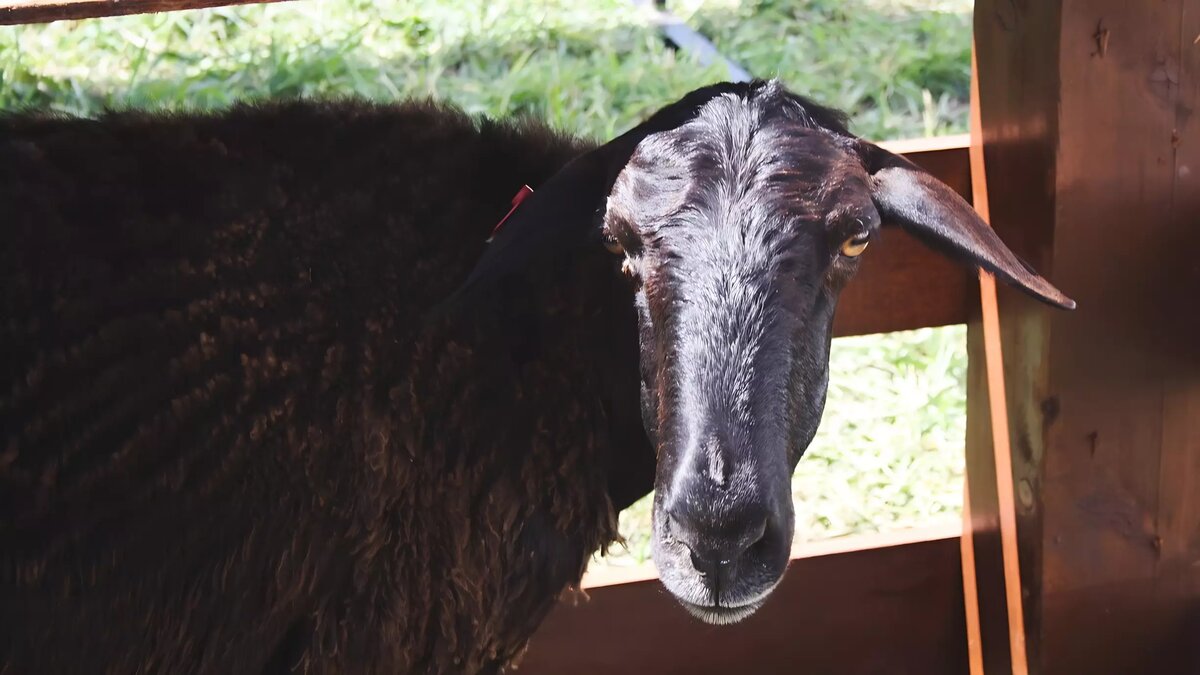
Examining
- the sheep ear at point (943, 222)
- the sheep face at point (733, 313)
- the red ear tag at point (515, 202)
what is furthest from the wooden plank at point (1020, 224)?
the red ear tag at point (515, 202)

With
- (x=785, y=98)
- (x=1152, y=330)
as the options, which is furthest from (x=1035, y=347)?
(x=785, y=98)

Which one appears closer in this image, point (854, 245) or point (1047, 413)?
point (854, 245)

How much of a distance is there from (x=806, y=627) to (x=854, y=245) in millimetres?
1504

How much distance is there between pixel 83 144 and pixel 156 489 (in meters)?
0.78

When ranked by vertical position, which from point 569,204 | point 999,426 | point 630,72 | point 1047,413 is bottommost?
point 999,426

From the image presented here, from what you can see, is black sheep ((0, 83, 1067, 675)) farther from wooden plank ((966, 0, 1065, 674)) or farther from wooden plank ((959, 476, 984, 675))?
wooden plank ((959, 476, 984, 675))

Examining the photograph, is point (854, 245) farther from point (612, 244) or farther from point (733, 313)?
point (612, 244)

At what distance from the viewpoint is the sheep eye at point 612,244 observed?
2.39 m

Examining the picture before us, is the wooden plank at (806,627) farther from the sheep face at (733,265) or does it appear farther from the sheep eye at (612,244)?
the sheep eye at (612,244)

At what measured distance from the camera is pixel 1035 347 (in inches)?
110

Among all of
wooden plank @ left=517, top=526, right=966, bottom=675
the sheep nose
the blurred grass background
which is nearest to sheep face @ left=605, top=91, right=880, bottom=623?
the sheep nose

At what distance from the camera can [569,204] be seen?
2.52 m

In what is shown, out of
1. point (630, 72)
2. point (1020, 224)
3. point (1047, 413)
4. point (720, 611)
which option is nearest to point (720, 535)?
point (720, 611)

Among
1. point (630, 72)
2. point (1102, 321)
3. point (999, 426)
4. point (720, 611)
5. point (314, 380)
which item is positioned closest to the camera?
point (720, 611)
